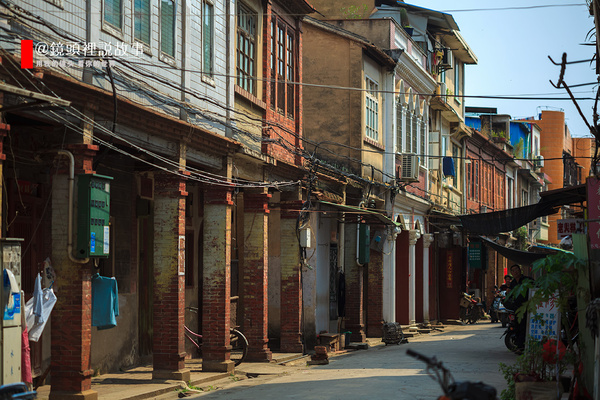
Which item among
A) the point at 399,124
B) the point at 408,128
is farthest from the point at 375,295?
the point at 408,128

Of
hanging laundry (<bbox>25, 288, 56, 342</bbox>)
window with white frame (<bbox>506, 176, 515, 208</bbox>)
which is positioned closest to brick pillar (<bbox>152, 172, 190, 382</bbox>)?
hanging laundry (<bbox>25, 288, 56, 342</bbox>)

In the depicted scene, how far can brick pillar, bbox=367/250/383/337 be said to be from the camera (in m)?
26.9

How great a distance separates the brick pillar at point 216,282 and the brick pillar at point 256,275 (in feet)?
6.31

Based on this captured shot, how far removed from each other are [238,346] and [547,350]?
36.2ft

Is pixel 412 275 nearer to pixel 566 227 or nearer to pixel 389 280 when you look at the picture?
pixel 389 280

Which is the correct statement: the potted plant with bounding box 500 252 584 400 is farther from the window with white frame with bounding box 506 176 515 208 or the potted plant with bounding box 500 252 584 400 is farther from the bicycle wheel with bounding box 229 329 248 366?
the window with white frame with bounding box 506 176 515 208

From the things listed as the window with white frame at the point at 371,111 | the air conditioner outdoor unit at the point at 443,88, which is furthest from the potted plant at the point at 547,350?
the air conditioner outdoor unit at the point at 443,88

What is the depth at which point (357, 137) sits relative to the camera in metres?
25.4

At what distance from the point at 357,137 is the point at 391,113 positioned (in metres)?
3.11

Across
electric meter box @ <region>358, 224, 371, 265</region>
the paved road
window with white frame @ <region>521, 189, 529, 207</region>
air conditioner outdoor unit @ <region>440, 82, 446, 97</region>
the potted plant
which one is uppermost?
air conditioner outdoor unit @ <region>440, 82, 446, 97</region>

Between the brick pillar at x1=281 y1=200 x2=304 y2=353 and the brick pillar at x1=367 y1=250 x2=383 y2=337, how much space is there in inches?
255

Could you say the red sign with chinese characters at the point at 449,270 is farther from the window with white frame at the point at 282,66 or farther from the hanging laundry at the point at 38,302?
the hanging laundry at the point at 38,302

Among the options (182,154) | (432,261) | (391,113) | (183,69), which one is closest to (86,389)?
(182,154)

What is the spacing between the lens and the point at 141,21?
14.0 m
